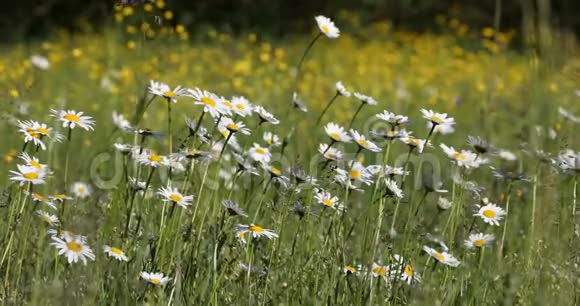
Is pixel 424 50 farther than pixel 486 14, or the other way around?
pixel 486 14

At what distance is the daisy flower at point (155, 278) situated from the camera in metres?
1.56

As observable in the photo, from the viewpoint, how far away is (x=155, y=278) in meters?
1.59

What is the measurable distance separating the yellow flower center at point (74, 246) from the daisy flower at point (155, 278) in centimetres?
12

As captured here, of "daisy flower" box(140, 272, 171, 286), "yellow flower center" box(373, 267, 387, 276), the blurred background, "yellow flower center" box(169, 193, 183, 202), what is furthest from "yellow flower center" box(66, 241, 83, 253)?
the blurred background

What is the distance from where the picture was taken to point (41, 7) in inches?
363

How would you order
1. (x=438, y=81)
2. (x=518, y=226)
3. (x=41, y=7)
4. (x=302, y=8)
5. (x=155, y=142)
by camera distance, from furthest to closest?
(x=302, y=8), (x=41, y=7), (x=438, y=81), (x=155, y=142), (x=518, y=226)

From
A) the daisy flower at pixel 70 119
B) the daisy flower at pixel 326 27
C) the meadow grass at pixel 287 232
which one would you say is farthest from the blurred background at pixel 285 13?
the daisy flower at pixel 70 119

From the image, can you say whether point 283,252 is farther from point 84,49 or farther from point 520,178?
point 84,49

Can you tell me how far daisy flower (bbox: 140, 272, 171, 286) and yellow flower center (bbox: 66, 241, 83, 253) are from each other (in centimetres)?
12

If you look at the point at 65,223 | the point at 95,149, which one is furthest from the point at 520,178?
the point at 95,149

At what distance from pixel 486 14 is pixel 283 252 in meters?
8.13

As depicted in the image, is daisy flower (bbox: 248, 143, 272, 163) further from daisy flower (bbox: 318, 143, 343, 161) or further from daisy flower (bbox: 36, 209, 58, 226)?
daisy flower (bbox: 36, 209, 58, 226)

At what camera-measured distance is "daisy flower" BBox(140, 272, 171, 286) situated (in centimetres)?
156

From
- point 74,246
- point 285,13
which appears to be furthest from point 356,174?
point 285,13
